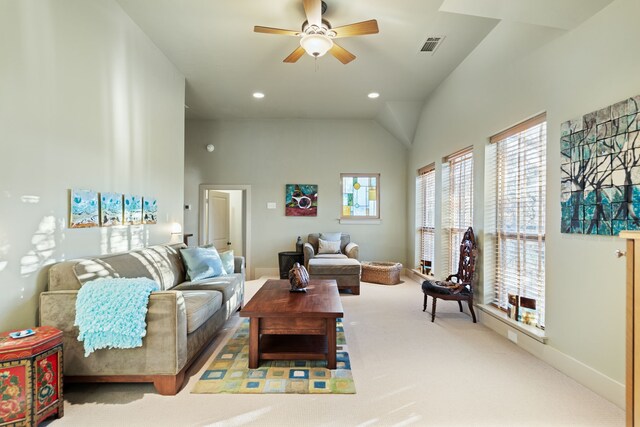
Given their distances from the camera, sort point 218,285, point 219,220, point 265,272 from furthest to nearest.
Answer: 1. point 219,220
2. point 265,272
3. point 218,285

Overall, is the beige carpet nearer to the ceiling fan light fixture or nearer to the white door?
the ceiling fan light fixture

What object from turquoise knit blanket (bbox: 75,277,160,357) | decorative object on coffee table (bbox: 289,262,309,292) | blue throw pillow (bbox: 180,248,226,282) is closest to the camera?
turquoise knit blanket (bbox: 75,277,160,357)

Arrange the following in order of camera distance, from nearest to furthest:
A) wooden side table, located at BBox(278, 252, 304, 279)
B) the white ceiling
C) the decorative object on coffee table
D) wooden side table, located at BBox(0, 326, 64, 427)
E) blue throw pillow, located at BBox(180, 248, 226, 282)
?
wooden side table, located at BBox(0, 326, 64, 427) → the white ceiling → the decorative object on coffee table → blue throw pillow, located at BBox(180, 248, 226, 282) → wooden side table, located at BBox(278, 252, 304, 279)

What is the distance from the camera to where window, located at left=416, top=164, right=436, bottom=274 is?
A: 18.2ft

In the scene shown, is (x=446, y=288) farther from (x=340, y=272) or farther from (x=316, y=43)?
(x=316, y=43)

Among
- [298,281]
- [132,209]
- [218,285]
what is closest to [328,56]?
[298,281]

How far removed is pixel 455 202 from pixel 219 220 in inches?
196

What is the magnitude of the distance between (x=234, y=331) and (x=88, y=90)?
2.59m

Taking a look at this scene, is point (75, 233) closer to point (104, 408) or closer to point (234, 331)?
point (104, 408)

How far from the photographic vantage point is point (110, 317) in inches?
79.7

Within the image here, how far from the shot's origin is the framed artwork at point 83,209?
8.32 ft

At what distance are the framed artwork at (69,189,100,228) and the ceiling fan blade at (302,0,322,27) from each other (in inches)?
95.5

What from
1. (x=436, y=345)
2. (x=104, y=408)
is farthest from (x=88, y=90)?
(x=436, y=345)

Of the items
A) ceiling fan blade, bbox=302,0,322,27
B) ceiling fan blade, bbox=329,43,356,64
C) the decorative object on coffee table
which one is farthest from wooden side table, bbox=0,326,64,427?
ceiling fan blade, bbox=329,43,356,64
